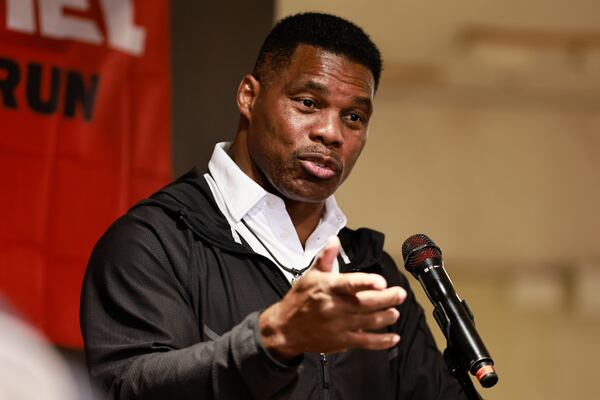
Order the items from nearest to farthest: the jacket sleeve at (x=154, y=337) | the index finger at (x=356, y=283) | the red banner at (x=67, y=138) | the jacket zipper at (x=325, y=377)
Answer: the index finger at (x=356, y=283) → the jacket sleeve at (x=154, y=337) → the jacket zipper at (x=325, y=377) → the red banner at (x=67, y=138)

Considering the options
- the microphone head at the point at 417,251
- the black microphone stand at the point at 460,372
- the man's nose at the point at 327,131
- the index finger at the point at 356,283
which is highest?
the man's nose at the point at 327,131

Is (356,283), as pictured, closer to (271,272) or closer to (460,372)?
(460,372)

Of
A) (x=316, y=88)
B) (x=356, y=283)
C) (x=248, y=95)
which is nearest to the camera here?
(x=356, y=283)

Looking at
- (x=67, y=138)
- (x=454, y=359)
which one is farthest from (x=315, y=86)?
(x=67, y=138)

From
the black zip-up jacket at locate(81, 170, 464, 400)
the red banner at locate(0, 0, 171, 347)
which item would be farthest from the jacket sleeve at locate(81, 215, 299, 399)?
the red banner at locate(0, 0, 171, 347)

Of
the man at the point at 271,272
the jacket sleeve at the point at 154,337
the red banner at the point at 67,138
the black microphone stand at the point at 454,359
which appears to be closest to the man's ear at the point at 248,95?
the man at the point at 271,272

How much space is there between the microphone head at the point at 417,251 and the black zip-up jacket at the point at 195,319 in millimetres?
255

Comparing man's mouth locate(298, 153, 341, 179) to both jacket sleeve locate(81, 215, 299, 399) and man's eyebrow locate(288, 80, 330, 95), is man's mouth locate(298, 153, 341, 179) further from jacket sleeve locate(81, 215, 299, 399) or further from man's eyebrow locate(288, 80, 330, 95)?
jacket sleeve locate(81, 215, 299, 399)

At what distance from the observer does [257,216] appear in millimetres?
1943

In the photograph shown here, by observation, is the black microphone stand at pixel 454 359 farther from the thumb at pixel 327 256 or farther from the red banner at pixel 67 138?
the red banner at pixel 67 138

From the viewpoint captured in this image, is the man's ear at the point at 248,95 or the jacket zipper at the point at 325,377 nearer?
the jacket zipper at the point at 325,377

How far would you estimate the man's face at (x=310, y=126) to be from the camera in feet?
6.33

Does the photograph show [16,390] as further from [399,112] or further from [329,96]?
[399,112]

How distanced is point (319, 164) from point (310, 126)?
0.24ft
